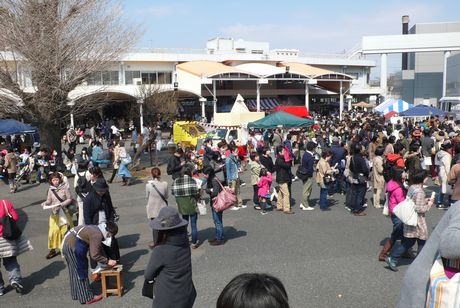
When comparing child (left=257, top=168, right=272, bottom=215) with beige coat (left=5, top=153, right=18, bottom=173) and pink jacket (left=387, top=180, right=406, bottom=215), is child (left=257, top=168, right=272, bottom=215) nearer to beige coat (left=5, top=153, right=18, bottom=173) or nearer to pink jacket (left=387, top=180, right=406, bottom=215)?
pink jacket (left=387, top=180, right=406, bottom=215)

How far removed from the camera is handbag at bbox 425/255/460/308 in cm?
208

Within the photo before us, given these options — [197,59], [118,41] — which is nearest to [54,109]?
[118,41]

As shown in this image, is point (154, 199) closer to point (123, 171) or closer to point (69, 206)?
point (69, 206)

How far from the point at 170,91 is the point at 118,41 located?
47.6 feet

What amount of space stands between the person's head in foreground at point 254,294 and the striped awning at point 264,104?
37.9 meters

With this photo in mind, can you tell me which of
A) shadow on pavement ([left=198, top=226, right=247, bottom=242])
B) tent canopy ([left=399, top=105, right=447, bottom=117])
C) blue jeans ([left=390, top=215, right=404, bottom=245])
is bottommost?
shadow on pavement ([left=198, top=226, right=247, bottom=242])

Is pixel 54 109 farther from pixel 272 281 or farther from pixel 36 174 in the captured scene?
pixel 272 281

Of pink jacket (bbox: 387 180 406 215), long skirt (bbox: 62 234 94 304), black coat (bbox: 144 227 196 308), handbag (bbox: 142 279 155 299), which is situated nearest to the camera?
black coat (bbox: 144 227 196 308)

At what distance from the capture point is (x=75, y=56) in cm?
1590

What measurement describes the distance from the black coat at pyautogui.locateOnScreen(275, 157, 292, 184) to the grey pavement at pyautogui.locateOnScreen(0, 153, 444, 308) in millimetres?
890

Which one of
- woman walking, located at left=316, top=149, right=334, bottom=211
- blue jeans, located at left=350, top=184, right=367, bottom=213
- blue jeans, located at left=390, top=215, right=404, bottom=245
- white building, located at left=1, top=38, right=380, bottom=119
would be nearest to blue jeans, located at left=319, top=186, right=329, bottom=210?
woman walking, located at left=316, top=149, right=334, bottom=211

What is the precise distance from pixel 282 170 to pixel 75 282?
5.46m

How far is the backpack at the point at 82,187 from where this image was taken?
7.80m

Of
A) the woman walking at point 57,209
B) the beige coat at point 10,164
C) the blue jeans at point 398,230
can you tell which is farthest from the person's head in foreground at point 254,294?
the beige coat at point 10,164
